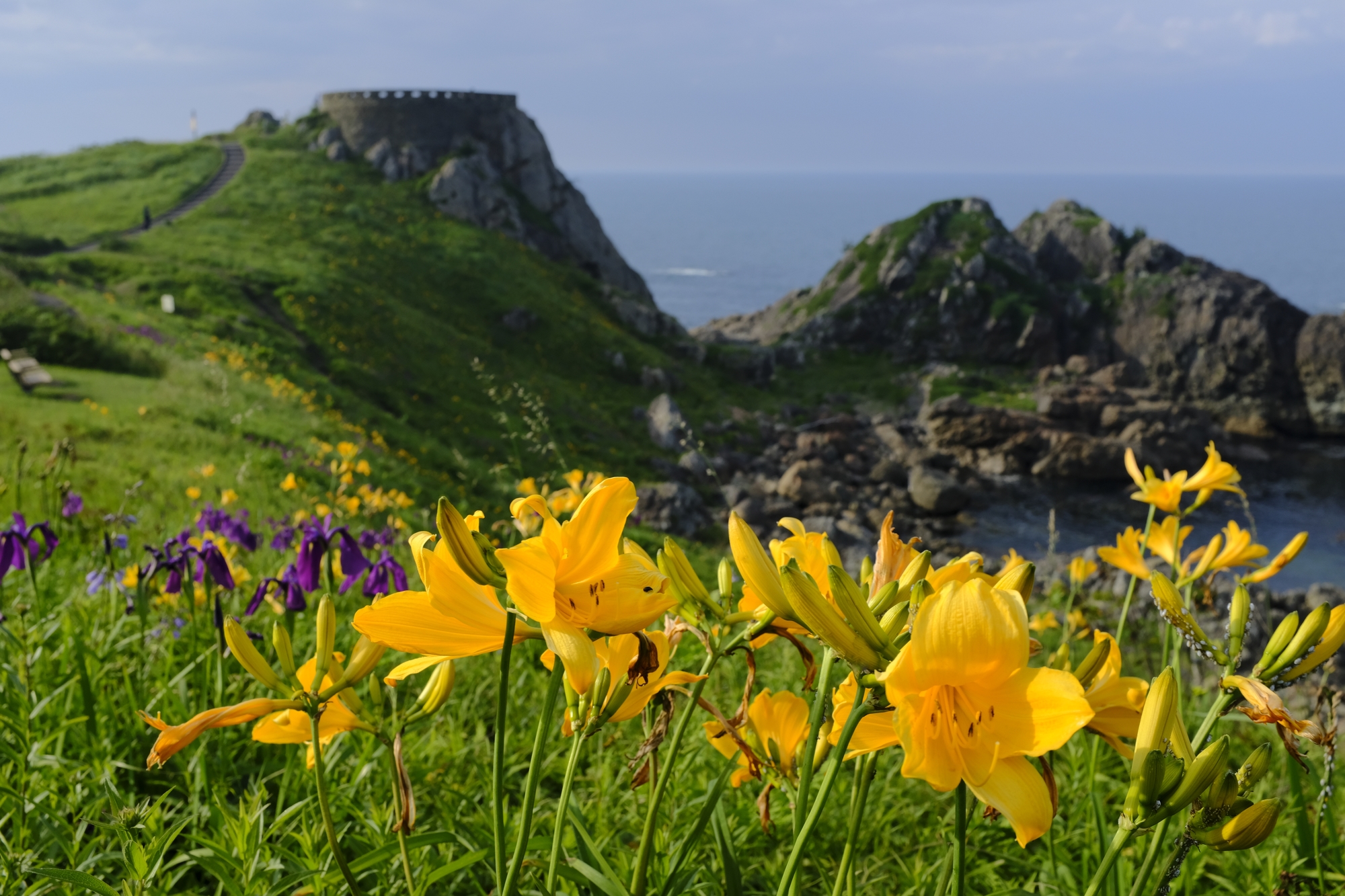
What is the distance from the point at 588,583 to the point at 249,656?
19.2 inches

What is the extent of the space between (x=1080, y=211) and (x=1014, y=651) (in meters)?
38.6

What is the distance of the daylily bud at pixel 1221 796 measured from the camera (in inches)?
33.6

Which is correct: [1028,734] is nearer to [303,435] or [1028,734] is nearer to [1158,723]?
[1158,723]

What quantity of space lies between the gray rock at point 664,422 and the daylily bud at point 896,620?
59.0 feet

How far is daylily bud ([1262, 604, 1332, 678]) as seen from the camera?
3.14 ft

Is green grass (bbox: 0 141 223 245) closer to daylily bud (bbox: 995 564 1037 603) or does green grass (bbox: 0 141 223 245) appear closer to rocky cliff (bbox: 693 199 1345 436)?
rocky cliff (bbox: 693 199 1345 436)

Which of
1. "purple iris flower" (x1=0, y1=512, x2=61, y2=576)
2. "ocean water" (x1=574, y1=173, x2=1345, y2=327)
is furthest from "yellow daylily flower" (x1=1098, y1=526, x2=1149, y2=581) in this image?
"ocean water" (x1=574, y1=173, x2=1345, y2=327)

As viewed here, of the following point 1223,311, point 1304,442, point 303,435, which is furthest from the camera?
point 1223,311

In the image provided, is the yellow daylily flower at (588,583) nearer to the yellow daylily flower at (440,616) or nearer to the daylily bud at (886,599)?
the yellow daylily flower at (440,616)

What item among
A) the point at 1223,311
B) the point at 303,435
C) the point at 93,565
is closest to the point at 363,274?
the point at 303,435

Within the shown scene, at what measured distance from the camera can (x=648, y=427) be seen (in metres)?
20.4

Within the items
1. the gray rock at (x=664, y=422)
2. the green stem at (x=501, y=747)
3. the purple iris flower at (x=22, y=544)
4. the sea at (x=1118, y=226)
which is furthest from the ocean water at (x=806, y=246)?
the green stem at (x=501, y=747)

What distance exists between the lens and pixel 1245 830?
90 cm

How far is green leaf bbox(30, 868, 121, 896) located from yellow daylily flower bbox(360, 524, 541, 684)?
582mm
